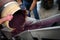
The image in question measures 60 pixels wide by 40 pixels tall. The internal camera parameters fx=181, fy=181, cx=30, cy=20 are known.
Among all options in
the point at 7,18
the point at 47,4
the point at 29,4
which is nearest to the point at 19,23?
the point at 7,18

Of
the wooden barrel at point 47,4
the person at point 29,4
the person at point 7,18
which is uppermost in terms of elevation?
Result: the person at point 7,18

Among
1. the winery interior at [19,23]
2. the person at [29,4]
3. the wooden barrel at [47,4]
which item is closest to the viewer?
the winery interior at [19,23]

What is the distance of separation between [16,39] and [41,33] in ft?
1.80

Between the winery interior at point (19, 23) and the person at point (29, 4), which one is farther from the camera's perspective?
the person at point (29, 4)

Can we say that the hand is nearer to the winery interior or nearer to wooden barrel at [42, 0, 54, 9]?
the winery interior

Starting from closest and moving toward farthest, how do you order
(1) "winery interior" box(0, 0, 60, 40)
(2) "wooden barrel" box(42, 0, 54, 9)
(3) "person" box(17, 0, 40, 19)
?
(1) "winery interior" box(0, 0, 60, 40)
(3) "person" box(17, 0, 40, 19)
(2) "wooden barrel" box(42, 0, 54, 9)

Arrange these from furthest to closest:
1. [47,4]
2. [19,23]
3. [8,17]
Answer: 1. [47,4]
2. [19,23]
3. [8,17]

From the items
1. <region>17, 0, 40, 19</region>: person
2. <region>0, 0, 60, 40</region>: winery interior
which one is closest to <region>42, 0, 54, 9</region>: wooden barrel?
<region>17, 0, 40, 19</region>: person

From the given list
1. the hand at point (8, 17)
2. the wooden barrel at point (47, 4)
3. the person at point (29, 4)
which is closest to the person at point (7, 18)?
the hand at point (8, 17)

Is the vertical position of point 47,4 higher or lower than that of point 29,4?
lower

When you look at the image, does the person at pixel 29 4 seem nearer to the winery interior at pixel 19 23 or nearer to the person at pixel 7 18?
the winery interior at pixel 19 23

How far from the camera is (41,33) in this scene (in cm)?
172

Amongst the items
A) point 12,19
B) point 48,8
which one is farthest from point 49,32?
point 48,8

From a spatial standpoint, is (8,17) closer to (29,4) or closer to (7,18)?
(7,18)
